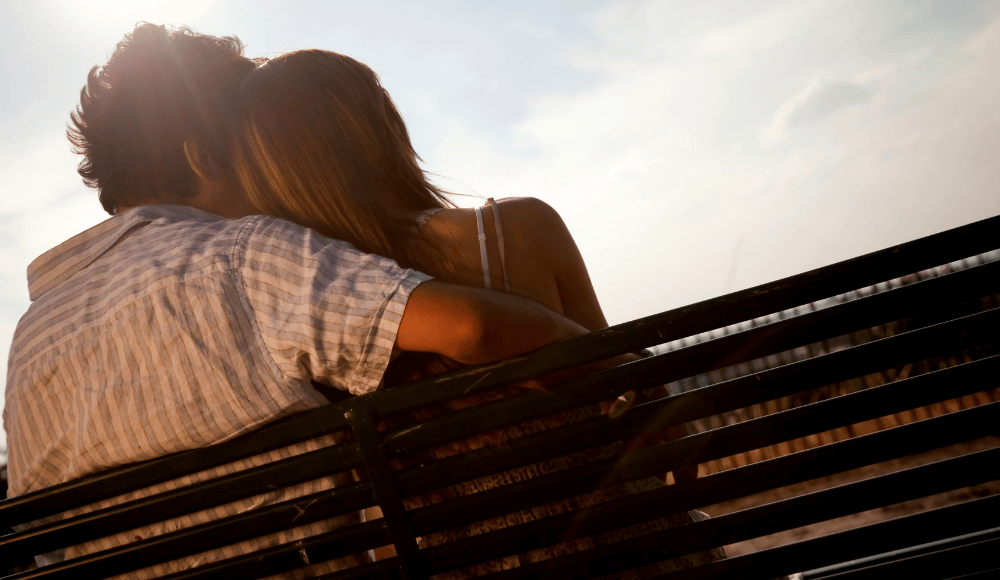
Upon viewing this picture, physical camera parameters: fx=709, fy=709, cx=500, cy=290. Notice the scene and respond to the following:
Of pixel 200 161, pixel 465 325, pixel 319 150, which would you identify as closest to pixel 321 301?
pixel 465 325

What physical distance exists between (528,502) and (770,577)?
0.41 metres

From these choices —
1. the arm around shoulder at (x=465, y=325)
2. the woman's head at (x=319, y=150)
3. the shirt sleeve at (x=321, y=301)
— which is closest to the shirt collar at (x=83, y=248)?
the woman's head at (x=319, y=150)

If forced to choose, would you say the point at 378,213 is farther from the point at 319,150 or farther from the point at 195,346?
the point at 195,346

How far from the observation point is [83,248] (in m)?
1.64

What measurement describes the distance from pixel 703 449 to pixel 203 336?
3.11ft

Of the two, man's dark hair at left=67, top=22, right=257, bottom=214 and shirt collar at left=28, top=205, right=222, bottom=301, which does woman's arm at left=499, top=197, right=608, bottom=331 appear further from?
man's dark hair at left=67, top=22, right=257, bottom=214

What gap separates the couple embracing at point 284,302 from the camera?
128cm

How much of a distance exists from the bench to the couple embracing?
0.32ft

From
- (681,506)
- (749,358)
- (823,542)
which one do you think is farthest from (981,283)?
(681,506)

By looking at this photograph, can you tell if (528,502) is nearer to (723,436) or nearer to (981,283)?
(723,436)

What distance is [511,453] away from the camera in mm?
1220

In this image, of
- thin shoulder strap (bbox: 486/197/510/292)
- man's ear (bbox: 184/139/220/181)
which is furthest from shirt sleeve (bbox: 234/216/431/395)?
man's ear (bbox: 184/139/220/181)

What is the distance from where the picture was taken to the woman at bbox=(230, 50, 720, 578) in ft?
5.05

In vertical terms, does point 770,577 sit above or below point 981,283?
below
